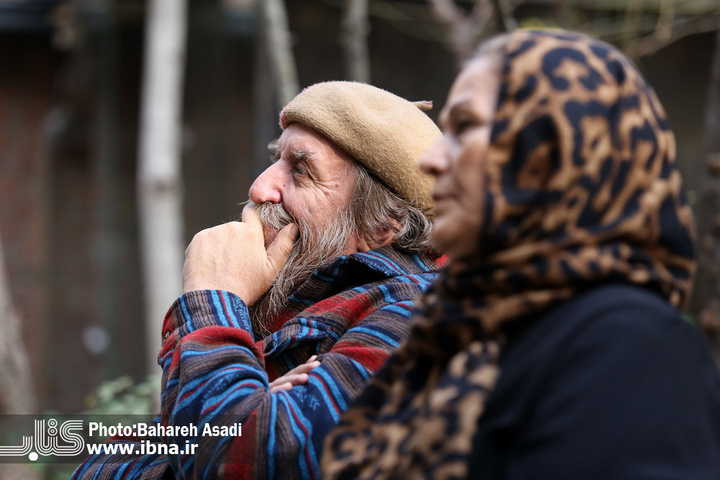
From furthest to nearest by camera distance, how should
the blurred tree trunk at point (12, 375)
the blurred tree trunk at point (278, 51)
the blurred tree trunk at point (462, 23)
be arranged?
the blurred tree trunk at point (462, 23), the blurred tree trunk at point (278, 51), the blurred tree trunk at point (12, 375)

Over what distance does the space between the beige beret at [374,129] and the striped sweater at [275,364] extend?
9.7 inches

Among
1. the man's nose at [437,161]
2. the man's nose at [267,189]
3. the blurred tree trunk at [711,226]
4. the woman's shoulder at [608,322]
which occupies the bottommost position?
the blurred tree trunk at [711,226]

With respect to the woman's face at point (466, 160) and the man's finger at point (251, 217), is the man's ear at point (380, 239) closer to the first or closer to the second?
the man's finger at point (251, 217)

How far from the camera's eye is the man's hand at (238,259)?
7.04 ft

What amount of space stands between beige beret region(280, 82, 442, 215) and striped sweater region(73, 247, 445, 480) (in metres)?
0.25

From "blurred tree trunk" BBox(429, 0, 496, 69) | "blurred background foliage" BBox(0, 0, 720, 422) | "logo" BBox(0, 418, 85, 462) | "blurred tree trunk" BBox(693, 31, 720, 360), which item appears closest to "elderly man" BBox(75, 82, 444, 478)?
"logo" BBox(0, 418, 85, 462)

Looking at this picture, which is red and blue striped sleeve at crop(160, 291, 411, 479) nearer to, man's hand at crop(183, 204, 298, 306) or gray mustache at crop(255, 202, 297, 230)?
man's hand at crop(183, 204, 298, 306)

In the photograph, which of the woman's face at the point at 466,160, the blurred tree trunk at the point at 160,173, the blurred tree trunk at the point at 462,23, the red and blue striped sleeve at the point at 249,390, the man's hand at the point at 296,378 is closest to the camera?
the woman's face at the point at 466,160

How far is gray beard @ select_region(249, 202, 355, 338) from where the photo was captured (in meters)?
2.28

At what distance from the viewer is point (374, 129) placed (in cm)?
231

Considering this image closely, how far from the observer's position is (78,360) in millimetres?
6914

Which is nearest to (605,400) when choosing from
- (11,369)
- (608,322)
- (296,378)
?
(608,322)

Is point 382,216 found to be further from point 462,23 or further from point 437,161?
point 462,23

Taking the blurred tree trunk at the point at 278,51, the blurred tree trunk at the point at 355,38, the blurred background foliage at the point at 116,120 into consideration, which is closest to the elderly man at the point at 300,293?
the blurred tree trunk at the point at 278,51
